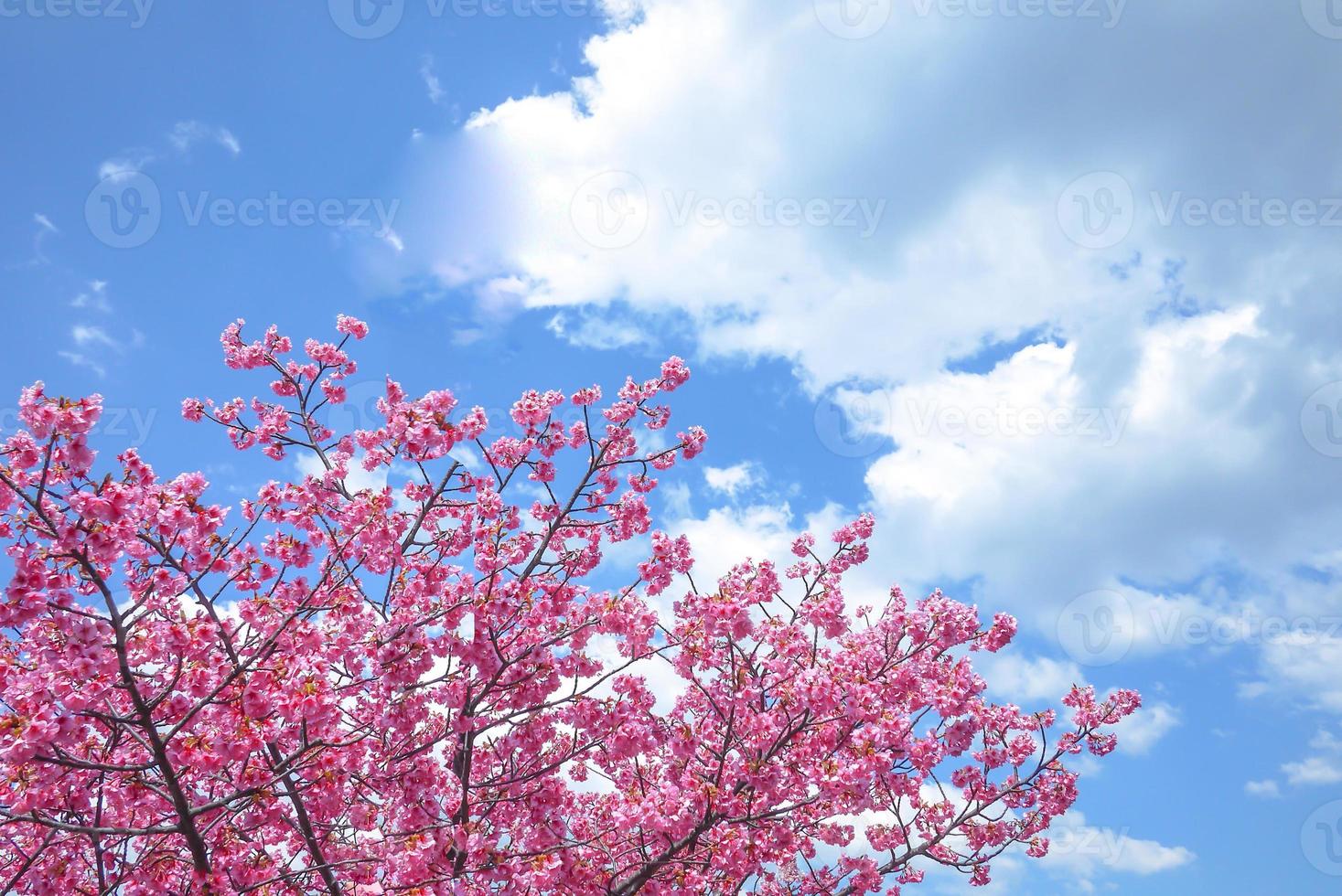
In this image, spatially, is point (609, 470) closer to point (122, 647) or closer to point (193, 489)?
point (193, 489)

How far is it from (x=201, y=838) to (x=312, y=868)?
1046 millimetres

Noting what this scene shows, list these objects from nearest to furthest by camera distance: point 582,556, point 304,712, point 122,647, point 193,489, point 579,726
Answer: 1. point 122,647
2. point 304,712
3. point 193,489
4. point 579,726
5. point 582,556

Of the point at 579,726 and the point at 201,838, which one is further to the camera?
the point at 579,726

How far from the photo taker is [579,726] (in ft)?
27.3

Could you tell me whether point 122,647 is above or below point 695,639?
→ below

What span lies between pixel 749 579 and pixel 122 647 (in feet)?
22.4

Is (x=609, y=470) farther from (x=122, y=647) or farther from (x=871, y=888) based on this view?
(x=871, y=888)

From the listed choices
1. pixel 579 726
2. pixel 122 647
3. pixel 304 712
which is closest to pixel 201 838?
pixel 304 712

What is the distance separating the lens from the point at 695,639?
9180 mm

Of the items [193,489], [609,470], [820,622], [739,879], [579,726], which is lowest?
[739,879]

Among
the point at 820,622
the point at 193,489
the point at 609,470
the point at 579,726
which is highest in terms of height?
the point at 609,470

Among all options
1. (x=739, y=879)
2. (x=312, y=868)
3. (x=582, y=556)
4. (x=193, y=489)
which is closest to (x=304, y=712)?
(x=312, y=868)

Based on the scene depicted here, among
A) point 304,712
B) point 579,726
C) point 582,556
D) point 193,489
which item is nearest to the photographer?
point 304,712

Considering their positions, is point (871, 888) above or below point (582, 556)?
below
